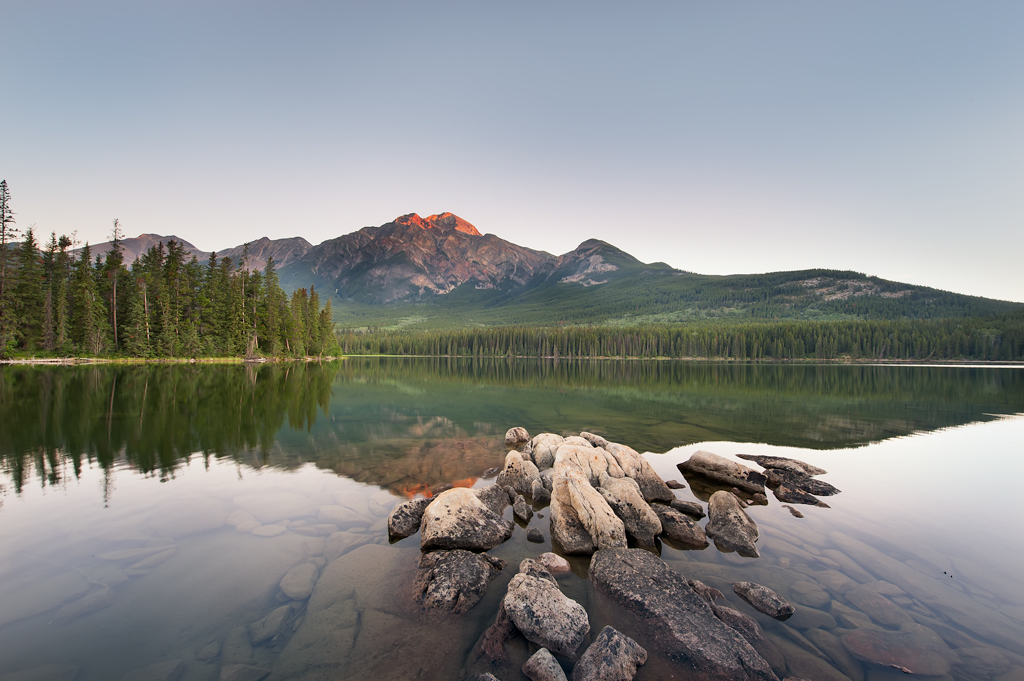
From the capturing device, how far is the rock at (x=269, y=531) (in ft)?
35.6

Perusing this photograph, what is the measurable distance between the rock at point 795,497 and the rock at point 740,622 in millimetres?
8743

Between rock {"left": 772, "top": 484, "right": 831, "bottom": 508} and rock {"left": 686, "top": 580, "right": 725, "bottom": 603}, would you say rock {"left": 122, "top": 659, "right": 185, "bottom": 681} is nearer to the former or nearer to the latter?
rock {"left": 686, "top": 580, "right": 725, "bottom": 603}

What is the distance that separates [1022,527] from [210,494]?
25.6 metres

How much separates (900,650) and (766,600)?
1.99 m

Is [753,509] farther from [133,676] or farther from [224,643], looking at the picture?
[133,676]

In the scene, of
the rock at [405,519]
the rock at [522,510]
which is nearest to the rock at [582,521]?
the rock at [522,510]

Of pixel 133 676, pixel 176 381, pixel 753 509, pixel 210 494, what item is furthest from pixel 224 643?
pixel 176 381

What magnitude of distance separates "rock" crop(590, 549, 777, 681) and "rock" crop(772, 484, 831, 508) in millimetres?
8599

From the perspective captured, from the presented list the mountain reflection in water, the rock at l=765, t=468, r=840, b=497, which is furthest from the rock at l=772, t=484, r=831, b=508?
the mountain reflection in water

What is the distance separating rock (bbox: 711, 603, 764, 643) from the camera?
24.2ft

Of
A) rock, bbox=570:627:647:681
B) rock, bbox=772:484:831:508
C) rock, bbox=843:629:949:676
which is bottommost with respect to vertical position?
rock, bbox=772:484:831:508

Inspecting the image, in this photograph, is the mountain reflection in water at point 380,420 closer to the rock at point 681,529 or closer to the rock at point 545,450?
the rock at point 545,450

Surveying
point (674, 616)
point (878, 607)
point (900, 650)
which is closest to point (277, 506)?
point (674, 616)

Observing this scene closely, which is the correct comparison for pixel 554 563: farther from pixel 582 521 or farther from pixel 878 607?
pixel 878 607
